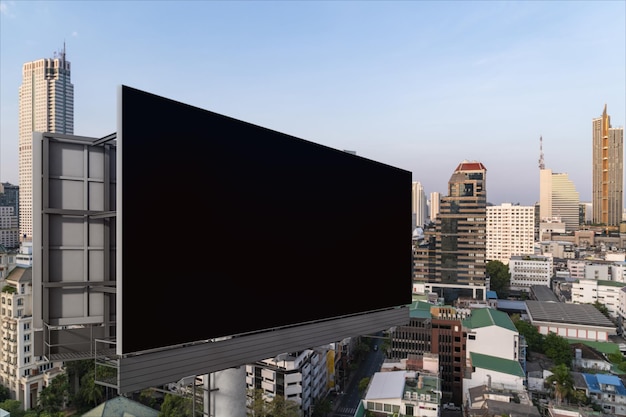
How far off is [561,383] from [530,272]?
132 ft

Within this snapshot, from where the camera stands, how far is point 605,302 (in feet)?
148

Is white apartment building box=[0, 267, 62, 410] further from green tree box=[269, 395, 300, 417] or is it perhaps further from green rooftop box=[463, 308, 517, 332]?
green rooftop box=[463, 308, 517, 332]

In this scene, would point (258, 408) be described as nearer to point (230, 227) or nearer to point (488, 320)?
point (230, 227)

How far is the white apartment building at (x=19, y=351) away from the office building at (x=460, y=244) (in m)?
39.9

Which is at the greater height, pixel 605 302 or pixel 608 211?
pixel 608 211

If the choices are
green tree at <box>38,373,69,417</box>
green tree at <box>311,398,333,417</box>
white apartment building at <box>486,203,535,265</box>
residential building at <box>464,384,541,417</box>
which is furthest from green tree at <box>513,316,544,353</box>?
white apartment building at <box>486,203,535,265</box>

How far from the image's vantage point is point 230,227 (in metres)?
4.07

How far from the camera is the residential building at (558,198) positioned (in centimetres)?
11819

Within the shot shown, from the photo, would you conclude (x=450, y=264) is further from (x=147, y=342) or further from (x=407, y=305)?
(x=147, y=342)

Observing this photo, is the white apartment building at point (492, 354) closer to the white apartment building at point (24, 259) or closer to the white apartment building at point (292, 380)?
the white apartment building at point (292, 380)

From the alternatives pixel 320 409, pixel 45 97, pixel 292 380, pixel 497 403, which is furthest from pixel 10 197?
pixel 497 403

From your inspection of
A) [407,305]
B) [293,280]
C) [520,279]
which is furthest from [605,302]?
[293,280]

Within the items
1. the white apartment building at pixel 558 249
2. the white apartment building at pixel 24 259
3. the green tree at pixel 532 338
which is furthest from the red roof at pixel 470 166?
the white apartment building at pixel 24 259

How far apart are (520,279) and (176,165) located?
219 ft
